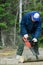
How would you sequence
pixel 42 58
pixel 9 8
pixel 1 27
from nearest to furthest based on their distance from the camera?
pixel 42 58
pixel 1 27
pixel 9 8

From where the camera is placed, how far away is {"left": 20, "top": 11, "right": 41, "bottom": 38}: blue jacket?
6.76 m

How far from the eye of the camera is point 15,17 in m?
11.6

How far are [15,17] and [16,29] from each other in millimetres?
586

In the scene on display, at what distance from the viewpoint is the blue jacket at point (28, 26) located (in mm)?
6765

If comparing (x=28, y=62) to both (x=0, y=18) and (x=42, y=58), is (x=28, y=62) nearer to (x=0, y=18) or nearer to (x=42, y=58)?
(x=42, y=58)

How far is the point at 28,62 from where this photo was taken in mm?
7199

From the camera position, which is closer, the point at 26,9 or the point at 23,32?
the point at 23,32

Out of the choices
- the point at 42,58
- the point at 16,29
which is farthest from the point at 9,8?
the point at 42,58

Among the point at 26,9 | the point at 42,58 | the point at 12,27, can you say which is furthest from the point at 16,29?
the point at 42,58

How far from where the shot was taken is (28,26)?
6.89 metres

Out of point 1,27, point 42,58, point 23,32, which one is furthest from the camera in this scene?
point 1,27

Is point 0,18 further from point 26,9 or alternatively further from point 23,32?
point 23,32

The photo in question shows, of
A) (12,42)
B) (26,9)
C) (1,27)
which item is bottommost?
(12,42)

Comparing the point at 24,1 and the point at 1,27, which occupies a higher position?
the point at 24,1
